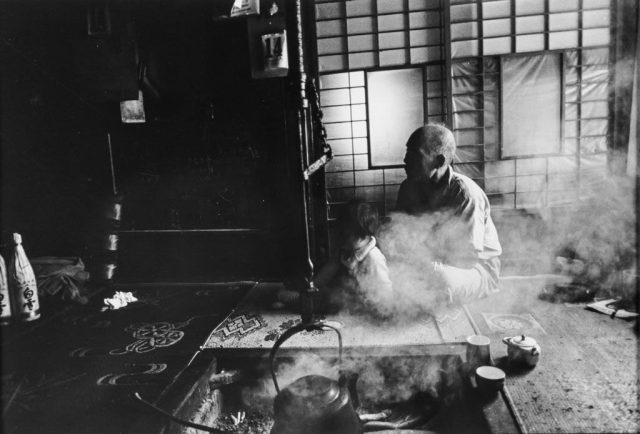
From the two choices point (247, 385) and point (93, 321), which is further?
point (93, 321)

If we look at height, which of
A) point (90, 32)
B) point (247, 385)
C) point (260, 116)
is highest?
point (90, 32)

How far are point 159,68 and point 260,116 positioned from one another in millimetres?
1845

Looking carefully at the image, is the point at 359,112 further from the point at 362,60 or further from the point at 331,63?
the point at 331,63

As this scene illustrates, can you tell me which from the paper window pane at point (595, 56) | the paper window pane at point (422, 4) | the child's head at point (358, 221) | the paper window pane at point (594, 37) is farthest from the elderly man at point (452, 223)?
the paper window pane at point (594, 37)

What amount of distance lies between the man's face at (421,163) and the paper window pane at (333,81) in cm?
208

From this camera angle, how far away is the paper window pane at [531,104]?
652 cm

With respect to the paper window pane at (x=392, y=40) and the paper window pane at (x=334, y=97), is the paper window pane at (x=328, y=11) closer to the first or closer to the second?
the paper window pane at (x=392, y=40)

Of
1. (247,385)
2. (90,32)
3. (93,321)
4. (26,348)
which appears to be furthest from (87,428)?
(90,32)

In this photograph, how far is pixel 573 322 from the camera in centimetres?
455

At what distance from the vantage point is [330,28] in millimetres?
6824

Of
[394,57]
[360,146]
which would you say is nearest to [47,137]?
[360,146]

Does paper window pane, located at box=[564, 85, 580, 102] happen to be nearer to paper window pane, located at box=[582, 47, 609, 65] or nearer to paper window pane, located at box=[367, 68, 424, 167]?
paper window pane, located at box=[582, 47, 609, 65]

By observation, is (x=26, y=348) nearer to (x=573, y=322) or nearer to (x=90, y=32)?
(x=90, y=32)

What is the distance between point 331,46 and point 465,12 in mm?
2250
